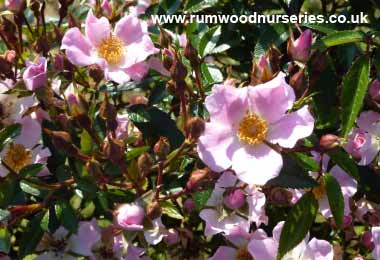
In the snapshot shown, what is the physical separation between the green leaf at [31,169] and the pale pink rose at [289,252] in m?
0.48

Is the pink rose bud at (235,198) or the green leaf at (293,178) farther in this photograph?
the pink rose bud at (235,198)

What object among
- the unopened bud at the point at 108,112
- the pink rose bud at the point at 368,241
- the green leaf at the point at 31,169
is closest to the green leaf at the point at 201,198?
the unopened bud at the point at 108,112

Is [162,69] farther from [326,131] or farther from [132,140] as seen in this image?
[326,131]

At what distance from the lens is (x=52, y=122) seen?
152 cm

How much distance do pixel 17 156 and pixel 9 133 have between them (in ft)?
0.43

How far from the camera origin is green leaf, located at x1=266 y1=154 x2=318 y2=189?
1.25 m

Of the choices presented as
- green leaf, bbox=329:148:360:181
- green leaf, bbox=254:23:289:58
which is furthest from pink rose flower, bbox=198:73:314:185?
green leaf, bbox=254:23:289:58

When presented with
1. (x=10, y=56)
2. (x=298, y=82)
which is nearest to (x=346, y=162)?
(x=298, y=82)

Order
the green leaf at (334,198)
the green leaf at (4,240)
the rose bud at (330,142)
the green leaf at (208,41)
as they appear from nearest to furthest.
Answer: the rose bud at (330,142) < the green leaf at (334,198) < the green leaf at (4,240) < the green leaf at (208,41)

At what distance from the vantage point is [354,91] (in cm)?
134

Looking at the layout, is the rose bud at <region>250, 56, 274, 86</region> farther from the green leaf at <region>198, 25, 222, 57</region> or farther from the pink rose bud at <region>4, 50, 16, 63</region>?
the pink rose bud at <region>4, 50, 16, 63</region>

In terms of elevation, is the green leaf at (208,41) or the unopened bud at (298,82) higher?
the unopened bud at (298,82)

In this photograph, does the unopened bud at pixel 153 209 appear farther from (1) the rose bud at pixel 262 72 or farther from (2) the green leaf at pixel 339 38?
(2) the green leaf at pixel 339 38

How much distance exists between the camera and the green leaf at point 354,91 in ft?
4.29
